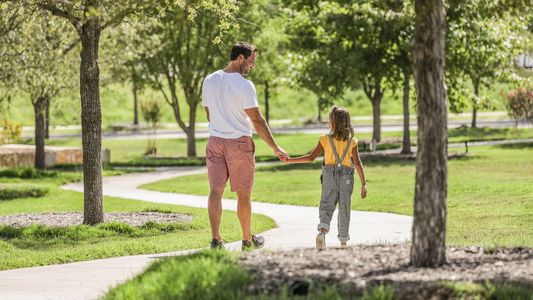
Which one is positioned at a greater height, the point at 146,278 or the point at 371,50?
the point at 371,50

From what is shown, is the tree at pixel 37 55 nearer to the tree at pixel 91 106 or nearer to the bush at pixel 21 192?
the bush at pixel 21 192

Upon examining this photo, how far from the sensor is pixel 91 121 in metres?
14.7

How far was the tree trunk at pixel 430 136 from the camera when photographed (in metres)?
7.54

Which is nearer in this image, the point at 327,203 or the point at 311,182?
the point at 327,203

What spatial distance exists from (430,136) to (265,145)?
3985cm

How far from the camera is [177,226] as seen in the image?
14625mm

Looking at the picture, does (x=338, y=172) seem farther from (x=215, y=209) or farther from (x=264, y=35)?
(x=264, y=35)

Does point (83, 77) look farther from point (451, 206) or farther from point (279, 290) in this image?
point (279, 290)

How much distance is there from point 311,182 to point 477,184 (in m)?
4.84

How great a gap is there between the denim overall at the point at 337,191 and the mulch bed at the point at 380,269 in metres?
1.62

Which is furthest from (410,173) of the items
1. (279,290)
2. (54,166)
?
(279,290)

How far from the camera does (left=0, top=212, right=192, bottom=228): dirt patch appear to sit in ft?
50.8

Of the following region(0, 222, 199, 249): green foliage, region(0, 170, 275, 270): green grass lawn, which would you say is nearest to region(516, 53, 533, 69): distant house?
region(0, 170, 275, 270): green grass lawn

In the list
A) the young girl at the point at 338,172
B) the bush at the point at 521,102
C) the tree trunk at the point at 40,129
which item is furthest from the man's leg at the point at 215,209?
the bush at the point at 521,102
